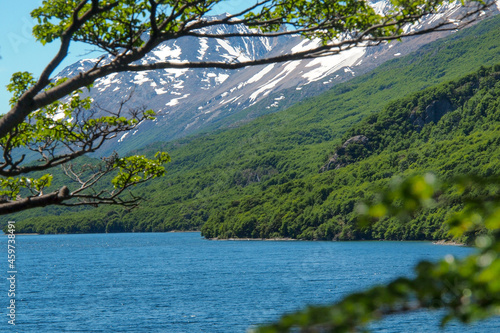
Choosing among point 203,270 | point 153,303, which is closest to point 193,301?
point 153,303

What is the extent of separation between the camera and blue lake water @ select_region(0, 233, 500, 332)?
58.3 m

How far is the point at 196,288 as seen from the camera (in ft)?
274

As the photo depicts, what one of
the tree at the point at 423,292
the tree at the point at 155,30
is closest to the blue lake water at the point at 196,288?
the tree at the point at 155,30

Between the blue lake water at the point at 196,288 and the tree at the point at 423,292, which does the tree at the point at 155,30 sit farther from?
the blue lake water at the point at 196,288

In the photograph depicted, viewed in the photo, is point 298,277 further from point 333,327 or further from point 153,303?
point 333,327

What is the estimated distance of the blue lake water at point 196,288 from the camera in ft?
191

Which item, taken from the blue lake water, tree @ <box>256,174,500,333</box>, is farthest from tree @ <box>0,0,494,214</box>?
the blue lake water

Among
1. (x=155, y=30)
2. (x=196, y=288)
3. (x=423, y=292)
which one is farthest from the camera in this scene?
(x=196, y=288)

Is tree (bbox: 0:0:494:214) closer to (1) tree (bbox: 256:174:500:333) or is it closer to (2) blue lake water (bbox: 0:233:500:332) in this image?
(1) tree (bbox: 256:174:500:333)

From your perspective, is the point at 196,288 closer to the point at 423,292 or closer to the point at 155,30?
the point at 155,30

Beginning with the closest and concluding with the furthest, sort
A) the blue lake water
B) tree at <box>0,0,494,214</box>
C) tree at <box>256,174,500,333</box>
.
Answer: tree at <box>256,174,500,333</box>, tree at <box>0,0,494,214</box>, the blue lake water

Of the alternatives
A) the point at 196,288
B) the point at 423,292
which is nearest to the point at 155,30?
the point at 423,292

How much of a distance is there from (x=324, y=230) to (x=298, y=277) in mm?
88339

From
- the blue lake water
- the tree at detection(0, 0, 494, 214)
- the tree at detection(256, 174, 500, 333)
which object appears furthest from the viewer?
the blue lake water
